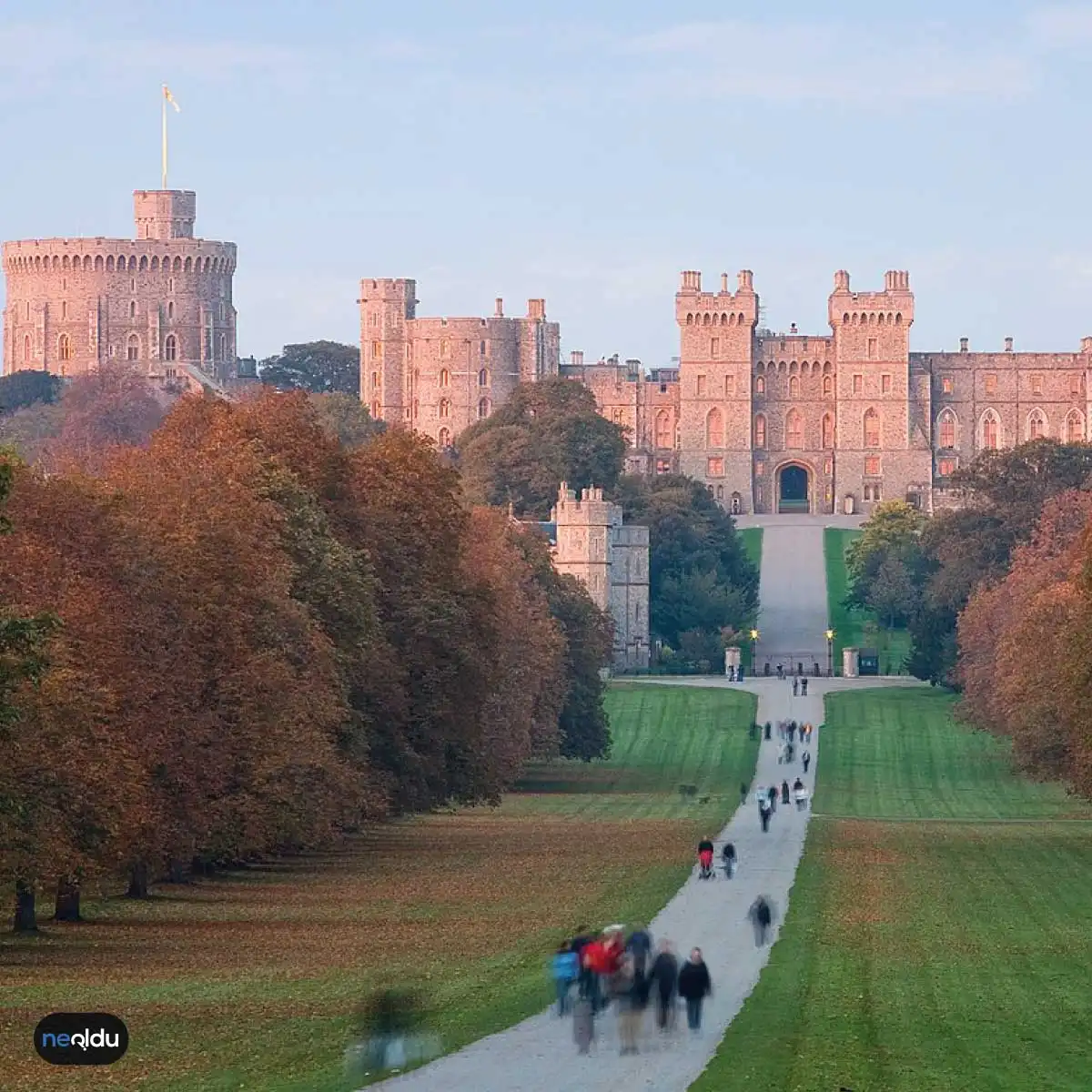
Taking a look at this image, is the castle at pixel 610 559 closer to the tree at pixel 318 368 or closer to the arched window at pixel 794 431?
the arched window at pixel 794 431

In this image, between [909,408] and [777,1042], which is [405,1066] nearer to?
[777,1042]

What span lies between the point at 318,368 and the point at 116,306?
22.6 metres

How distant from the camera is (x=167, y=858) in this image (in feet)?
115

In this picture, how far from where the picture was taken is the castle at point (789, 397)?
5620 inches

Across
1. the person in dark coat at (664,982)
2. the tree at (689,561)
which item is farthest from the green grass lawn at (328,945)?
the tree at (689,561)

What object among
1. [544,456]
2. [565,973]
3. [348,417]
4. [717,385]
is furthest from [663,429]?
[565,973]

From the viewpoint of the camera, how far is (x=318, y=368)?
592ft

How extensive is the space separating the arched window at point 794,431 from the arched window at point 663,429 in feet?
19.8

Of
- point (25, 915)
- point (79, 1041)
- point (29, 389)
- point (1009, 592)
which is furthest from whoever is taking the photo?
point (29, 389)

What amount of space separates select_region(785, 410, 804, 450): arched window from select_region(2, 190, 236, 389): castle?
106ft

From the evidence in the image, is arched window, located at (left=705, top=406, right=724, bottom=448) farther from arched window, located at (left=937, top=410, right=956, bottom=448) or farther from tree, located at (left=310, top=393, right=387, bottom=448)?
tree, located at (left=310, top=393, right=387, bottom=448)

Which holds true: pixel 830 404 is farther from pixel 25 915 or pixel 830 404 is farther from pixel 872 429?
pixel 25 915

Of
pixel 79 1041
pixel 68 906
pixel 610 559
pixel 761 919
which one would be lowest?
pixel 68 906

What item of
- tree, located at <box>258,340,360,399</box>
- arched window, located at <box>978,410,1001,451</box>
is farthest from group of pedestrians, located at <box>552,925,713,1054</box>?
tree, located at <box>258,340,360,399</box>
